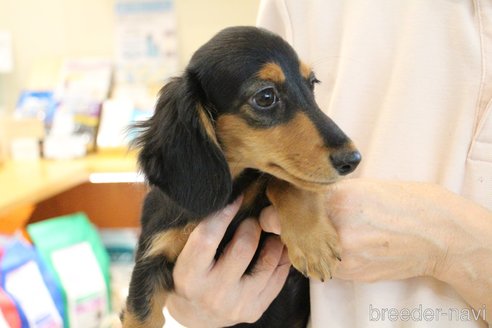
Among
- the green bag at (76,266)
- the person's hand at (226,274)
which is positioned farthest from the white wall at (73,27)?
the person's hand at (226,274)

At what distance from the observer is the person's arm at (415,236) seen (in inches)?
25.4

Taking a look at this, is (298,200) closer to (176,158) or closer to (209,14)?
(176,158)

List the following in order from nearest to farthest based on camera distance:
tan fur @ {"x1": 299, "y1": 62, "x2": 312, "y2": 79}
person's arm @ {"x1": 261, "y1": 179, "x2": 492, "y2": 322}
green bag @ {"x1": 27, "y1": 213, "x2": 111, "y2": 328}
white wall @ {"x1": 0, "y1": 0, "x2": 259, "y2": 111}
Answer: person's arm @ {"x1": 261, "y1": 179, "x2": 492, "y2": 322} → tan fur @ {"x1": 299, "y1": 62, "x2": 312, "y2": 79} → green bag @ {"x1": 27, "y1": 213, "x2": 111, "y2": 328} → white wall @ {"x1": 0, "y1": 0, "x2": 259, "y2": 111}

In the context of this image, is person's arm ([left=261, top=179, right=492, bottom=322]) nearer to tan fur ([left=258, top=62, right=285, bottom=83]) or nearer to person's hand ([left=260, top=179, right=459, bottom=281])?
person's hand ([left=260, top=179, right=459, bottom=281])

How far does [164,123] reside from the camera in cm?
75

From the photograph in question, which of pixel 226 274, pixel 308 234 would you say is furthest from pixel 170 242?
pixel 308 234

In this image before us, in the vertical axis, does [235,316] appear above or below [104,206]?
above

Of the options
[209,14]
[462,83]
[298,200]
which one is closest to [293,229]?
[298,200]

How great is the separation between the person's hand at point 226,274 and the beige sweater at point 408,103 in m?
0.07

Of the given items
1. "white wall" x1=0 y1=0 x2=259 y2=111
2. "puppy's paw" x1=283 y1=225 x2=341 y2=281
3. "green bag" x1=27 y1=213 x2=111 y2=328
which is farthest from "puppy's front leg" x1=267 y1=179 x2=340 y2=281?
"white wall" x1=0 y1=0 x2=259 y2=111

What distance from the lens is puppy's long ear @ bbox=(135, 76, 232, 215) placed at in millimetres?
722

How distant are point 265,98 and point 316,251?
22cm

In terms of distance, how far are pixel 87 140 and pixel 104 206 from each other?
0.29 meters

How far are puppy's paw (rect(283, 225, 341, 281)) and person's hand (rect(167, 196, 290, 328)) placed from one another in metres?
0.07
